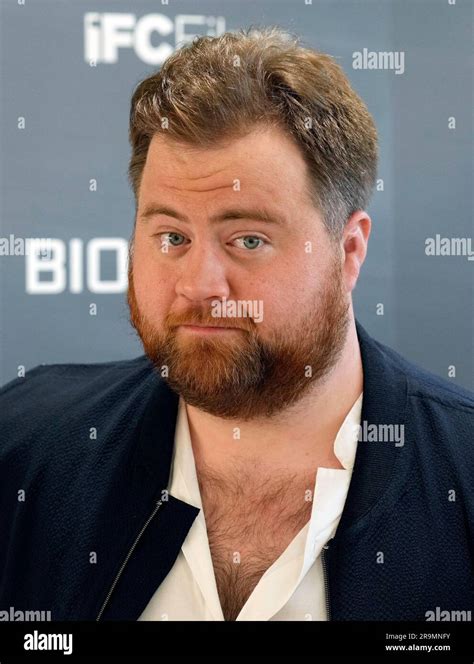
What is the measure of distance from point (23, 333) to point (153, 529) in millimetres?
451

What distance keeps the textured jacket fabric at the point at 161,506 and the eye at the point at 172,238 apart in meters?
0.25

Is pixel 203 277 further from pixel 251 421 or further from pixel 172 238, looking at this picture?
pixel 251 421

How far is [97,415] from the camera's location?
1.49m

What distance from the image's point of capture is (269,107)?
130 cm

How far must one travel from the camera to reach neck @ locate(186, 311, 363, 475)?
1.40 meters

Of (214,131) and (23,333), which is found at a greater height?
(214,131)

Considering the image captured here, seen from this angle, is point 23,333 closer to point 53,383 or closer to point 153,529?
point 53,383

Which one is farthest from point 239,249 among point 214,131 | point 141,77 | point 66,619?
point 66,619

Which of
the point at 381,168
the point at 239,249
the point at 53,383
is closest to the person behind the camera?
the point at 239,249

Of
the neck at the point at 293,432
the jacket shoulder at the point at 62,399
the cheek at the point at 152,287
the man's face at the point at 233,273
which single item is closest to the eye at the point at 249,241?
the man's face at the point at 233,273

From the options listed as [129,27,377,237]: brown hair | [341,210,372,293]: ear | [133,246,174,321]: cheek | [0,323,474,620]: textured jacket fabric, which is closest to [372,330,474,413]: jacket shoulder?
[0,323,474,620]: textured jacket fabric

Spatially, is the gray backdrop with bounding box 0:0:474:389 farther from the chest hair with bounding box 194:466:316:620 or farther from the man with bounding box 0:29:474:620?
the chest hair with bounding box 194:466:316:620

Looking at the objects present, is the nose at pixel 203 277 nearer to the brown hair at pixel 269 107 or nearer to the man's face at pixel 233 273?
the man's face at pixel 233 273

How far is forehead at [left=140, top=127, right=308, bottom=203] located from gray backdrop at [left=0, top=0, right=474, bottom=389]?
0.22 meters
